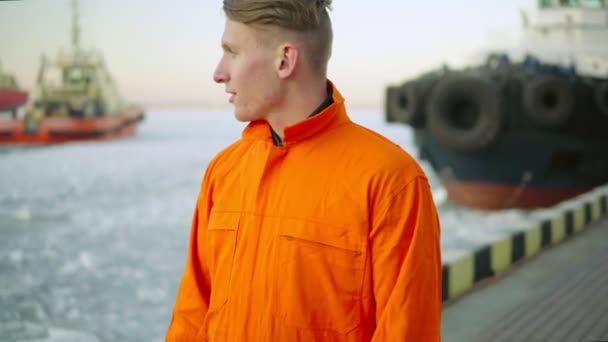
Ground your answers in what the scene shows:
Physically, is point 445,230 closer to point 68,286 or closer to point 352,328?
point 68,286

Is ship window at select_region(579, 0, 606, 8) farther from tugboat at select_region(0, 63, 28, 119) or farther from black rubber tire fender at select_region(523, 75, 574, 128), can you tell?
tugboat at select_region(0, 63, 28, 119)

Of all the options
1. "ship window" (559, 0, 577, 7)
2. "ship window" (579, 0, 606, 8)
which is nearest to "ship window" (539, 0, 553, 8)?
"ship window" (559, 0, 577, 7)

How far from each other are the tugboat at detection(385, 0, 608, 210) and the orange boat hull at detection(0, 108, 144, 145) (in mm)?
10821

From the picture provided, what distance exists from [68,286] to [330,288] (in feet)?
21.9

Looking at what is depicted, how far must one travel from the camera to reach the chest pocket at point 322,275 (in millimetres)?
1131

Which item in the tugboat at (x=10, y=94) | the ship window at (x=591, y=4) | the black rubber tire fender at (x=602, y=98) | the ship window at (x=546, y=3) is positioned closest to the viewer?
the tugboat at (x=10, y=94)

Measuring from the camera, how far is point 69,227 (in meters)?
12.6

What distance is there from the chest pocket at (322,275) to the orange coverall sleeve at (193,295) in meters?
0.22

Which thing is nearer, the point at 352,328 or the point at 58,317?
the point at 352,328

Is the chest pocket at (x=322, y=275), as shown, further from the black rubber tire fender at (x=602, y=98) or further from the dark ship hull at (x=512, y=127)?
the black rubber tire fender at (x=602, y=98)

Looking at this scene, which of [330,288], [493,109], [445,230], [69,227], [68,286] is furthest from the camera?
[69,227]

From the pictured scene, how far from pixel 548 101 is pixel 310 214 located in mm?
8748

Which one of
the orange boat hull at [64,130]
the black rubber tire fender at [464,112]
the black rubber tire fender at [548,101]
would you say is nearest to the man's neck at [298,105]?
the black rubber tire fender at [464,112]

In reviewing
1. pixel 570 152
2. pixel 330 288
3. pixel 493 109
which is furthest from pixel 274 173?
pixel 570 152
